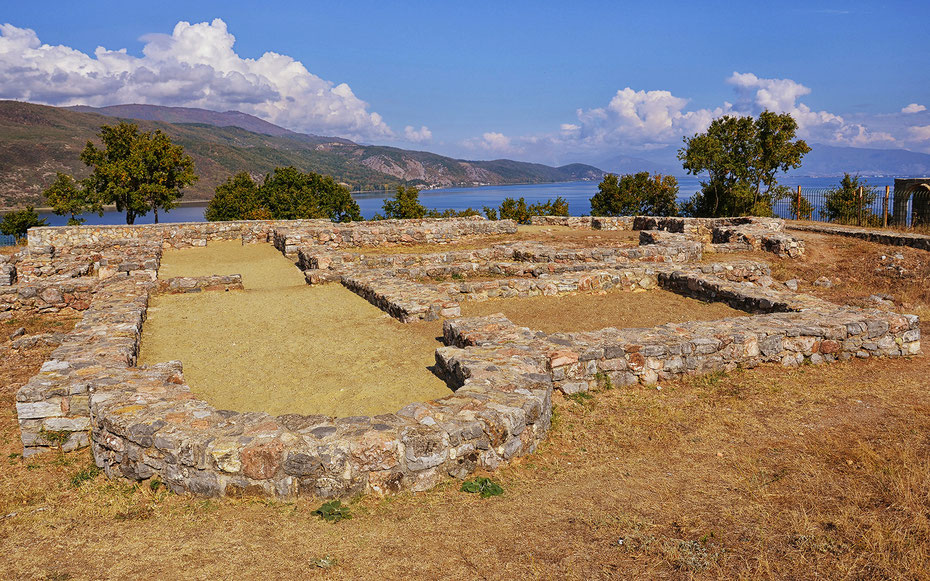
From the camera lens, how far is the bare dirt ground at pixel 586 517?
361cm

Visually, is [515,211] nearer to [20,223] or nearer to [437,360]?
[437,360]

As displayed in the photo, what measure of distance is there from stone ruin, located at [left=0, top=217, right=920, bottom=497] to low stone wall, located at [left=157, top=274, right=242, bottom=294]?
32 mm

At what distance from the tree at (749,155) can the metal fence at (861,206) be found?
1.05 metres

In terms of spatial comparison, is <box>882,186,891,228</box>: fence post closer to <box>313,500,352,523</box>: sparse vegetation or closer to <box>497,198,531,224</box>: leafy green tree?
<box>497,198,531,224</box>: leafy green tree

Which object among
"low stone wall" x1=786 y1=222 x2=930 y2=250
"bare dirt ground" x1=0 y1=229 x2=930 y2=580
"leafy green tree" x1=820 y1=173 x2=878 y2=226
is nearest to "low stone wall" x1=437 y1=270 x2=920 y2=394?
"bare dirt ground" x1=0 y1=229 x2=930 y2=580

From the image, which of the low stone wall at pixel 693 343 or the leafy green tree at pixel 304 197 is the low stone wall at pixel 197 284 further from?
the leafy green tree at pixel 304 197

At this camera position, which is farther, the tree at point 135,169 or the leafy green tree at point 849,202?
the tree at point 135,169

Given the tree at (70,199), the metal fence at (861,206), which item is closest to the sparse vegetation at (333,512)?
the metal fence at (861,206)

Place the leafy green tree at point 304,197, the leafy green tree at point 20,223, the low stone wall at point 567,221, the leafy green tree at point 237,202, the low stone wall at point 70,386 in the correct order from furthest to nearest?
1. the leafy green tree at point 20,223
2. the leafy green tree at point 237,202
3. the leafy green tree at point 304,197
4. the low stone wall at point 567,221
5. the low stone wall at point 70,386

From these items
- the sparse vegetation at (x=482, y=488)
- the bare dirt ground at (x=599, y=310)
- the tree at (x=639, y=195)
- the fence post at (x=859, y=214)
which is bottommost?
the sparse vegetation at (x=482, y=488)

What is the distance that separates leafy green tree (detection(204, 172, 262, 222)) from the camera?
42.6 m

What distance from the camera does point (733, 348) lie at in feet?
25.8

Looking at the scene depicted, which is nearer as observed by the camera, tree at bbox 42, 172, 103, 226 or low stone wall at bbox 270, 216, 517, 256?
low stone wall at bbox 270, 216, 517, 256

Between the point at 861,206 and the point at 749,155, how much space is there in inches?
229
